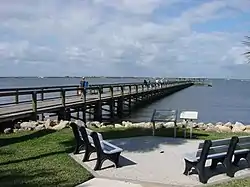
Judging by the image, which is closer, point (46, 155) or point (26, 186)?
point (26, 186)

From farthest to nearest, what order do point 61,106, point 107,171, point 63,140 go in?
point 61,106, point 63,140, point 107,171

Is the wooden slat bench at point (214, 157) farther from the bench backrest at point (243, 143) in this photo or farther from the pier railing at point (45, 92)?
the pier railing at point (45, 92)

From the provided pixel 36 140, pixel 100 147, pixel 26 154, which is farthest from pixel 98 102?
pixel 100 147

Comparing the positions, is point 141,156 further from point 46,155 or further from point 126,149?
point 46,155

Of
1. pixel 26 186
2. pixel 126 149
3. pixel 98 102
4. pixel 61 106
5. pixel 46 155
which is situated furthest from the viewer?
pixel 98 102

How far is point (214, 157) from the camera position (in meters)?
8.03

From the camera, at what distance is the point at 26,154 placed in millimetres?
10219

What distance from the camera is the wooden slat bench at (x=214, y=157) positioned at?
25.2ft

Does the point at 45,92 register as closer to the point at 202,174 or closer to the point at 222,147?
the point at 222,147

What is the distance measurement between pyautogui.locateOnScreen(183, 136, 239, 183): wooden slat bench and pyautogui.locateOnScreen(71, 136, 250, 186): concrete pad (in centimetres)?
16

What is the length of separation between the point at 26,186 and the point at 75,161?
2139mm

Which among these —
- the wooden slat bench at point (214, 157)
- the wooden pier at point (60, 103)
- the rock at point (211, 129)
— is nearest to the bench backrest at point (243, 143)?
the wooden slat bench at point (214, 157)

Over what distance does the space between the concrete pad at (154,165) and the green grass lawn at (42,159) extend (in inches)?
16.4

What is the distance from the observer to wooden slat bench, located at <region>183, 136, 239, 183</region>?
7.68 m
